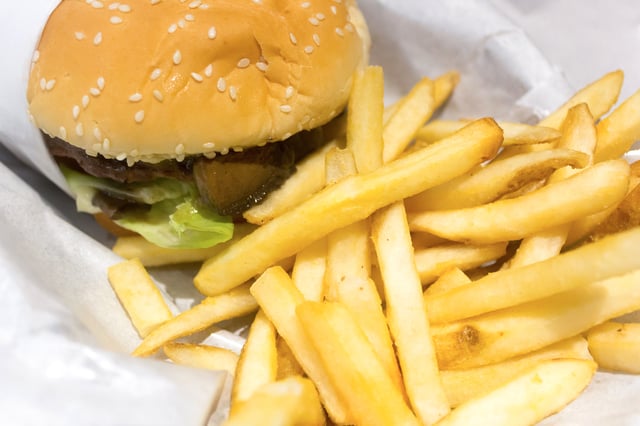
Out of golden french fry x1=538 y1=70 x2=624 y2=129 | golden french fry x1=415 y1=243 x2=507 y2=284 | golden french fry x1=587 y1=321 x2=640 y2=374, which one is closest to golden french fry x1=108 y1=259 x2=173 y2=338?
golden french fry x1=415 y1=243 x2=507 y2=284

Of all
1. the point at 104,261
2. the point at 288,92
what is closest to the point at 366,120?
the point at 288,92

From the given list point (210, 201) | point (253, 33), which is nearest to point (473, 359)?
point (210, 201)

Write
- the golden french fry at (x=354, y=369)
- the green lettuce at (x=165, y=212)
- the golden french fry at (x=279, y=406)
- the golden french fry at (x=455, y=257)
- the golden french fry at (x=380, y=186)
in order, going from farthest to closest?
the green lettuce at (x=165, y=212) < the golden french fry at (x=455, y=257) < the golden french fry at (x=380, y=186) < the golden french fry at (x=354, y=369) < the golden french fry at (x=279, y=406)

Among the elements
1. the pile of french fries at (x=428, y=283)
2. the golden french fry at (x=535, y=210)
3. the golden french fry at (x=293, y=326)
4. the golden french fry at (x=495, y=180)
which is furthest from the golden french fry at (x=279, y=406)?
the golden french fry at (x=495, y=180)

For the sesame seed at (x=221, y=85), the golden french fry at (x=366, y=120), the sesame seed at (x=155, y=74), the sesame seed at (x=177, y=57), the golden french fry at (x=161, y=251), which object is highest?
the sesame seed at (x=177, y=57)

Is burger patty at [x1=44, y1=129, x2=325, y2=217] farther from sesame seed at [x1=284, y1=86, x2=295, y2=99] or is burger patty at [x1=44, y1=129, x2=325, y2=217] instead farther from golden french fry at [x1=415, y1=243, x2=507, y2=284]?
golden french fry at [x1=415, y1=243, x2=507, y2=284]

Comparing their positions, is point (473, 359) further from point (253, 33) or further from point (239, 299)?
point (253, 33)

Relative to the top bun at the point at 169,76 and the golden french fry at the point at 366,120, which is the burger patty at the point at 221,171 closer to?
the top bun at the point at 169,76
